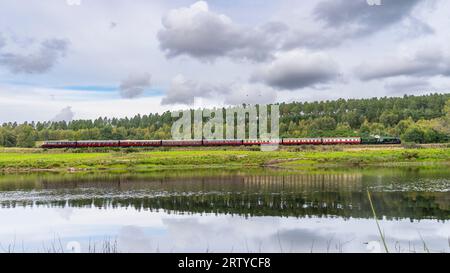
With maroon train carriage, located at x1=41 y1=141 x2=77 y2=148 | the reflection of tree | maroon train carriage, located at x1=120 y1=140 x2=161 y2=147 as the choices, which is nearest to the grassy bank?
maroon train carriage, located at x1=120 y1=140 x2=161 y2=147

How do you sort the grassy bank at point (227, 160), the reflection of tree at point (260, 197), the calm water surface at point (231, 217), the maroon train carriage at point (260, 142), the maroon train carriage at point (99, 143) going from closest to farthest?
the calm water surface at point (231, 217) < the reflection of tree at point (260, 197) < the grassy bank at point (227, 160) < the maroon train carriage at point (260, 142) < the maroon train carriage at point (99, 143)

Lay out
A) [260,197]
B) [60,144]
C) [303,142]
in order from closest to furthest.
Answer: [260,197] < [303,142] < [60,144]

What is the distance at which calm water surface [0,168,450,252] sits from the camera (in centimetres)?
2206

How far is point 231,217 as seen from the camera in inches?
1161

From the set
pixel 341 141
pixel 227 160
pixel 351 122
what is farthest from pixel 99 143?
pixel 351 122

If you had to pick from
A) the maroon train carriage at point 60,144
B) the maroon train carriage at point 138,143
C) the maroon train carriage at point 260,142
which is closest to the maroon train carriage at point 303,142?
the maroon train carriage at point 260,142

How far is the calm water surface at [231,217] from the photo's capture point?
72.4 ft

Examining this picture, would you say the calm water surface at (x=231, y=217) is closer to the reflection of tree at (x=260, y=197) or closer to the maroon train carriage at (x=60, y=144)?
the reflection of tree at (x=260, y=197)

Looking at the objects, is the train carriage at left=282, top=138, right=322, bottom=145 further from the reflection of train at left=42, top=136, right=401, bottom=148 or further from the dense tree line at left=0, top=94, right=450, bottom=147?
the dense tree line at left=0, top=94, right=450, bottom=147

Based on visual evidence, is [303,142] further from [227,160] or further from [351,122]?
[351,122]

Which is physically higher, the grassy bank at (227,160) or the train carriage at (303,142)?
the train carriage at (303,142)

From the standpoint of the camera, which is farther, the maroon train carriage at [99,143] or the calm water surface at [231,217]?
the maroon train carriage at [99,143]
